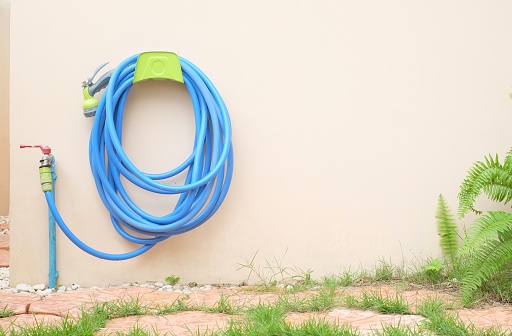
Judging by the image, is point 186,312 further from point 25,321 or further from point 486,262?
point 486,262

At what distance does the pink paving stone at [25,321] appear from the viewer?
249 cm

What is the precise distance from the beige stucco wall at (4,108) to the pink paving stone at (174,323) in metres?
4.34

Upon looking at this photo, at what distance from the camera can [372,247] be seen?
3.36 metres

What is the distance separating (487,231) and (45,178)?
2.18 metres

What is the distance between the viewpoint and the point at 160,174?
3.29m

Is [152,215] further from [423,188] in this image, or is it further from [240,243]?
[423,188]

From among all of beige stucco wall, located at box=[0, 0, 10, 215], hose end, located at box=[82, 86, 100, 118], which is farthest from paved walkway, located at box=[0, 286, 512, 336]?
beige stucco wall, located at box=[0, 0, 10, 215]

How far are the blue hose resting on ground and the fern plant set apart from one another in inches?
47.1

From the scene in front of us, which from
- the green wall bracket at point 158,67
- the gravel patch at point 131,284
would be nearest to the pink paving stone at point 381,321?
the gravel patch at point 131,284

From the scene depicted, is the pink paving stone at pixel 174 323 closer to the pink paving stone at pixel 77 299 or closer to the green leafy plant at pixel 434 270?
the pink paving stone at pixel 77 299

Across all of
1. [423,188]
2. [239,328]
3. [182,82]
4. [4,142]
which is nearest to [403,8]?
[423,188]

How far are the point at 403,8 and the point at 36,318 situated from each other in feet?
7.84

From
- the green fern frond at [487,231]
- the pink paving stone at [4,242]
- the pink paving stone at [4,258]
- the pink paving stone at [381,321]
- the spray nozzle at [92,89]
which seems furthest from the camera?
the pink paving stone at [4,242]

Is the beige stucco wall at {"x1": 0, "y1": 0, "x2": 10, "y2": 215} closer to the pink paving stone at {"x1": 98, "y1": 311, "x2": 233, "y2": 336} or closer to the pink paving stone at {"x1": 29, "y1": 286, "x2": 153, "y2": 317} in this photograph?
the pink paving stone at {"x1": 29, "y1": 286, "x2": 153, "y2": 317}
